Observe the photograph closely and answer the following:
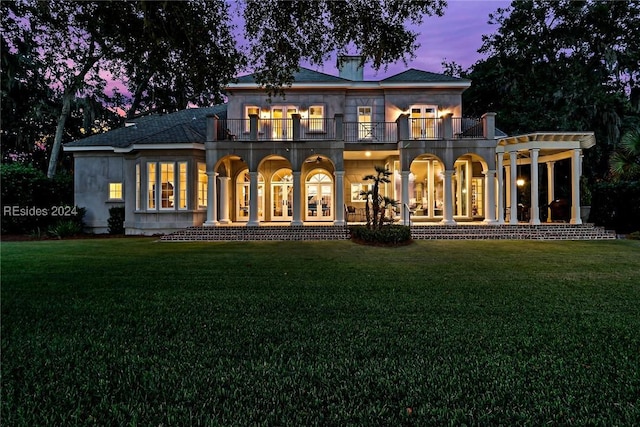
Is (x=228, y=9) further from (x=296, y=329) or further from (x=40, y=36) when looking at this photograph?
(x=296, y=329)

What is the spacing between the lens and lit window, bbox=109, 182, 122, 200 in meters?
18.7

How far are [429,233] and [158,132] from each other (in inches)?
546

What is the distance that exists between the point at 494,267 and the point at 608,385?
18.3ft

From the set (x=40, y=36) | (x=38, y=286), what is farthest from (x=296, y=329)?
(x=40, y=36)

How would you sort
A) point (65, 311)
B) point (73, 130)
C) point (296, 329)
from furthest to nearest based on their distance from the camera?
point (73, 130), point (65, 311), point (296, 329)

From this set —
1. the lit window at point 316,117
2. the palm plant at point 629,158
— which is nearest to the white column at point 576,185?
the palm plant at point 629,158

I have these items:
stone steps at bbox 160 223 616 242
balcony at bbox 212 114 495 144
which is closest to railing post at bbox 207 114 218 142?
balcony at bbox 212 114 495 144

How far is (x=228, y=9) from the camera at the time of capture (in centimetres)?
740

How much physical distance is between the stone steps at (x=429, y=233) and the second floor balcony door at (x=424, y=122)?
17.7 feet

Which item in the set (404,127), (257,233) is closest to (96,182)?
(257,233)

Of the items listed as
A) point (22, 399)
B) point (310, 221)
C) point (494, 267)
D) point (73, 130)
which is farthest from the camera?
point (73, 130)

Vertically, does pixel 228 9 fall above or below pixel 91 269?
above

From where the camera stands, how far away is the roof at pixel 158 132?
56.0 ft

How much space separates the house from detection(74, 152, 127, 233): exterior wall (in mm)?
51
